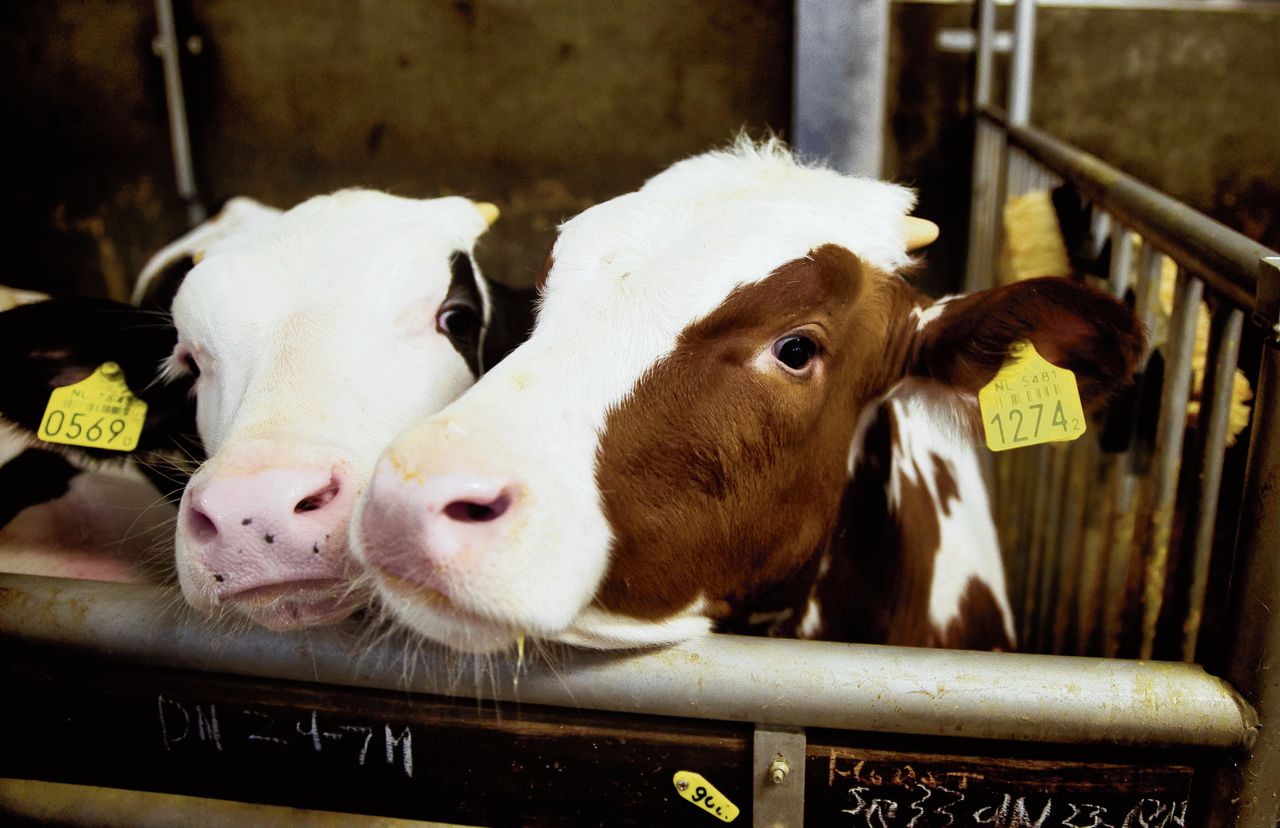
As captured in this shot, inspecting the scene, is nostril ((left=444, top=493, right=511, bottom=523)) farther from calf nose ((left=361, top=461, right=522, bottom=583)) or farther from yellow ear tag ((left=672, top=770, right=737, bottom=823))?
yellow ear tag ((left=672, top=770, right=737, bottom=823))

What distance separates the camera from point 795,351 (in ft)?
4.54

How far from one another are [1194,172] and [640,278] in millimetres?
4372

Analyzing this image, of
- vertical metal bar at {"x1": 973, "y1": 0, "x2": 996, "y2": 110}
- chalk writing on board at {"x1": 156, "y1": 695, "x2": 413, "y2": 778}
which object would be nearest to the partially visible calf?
chalk writing on board at {"x1": 156, "y1": 695, "x2": 413, "y2": 778}

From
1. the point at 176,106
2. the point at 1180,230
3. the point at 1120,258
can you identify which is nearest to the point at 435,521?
the point at 1180,230

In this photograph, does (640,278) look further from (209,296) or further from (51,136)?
(51,136)

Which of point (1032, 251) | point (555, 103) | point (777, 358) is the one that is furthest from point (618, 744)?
point (555, 103)

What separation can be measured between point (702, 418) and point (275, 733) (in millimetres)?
755

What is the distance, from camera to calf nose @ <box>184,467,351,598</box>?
49.3 inches

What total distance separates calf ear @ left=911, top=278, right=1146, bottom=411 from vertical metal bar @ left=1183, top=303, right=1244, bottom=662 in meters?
0.10

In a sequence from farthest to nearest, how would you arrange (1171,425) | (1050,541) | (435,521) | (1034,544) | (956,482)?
1. (1034,544)
2. (1050,541)
3. (956,482)
4. (1171,425)
5. (435,521)

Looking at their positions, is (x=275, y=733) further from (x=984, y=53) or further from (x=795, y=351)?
(x=984, y=53)

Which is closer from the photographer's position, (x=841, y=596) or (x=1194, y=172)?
(x=841, y=596)

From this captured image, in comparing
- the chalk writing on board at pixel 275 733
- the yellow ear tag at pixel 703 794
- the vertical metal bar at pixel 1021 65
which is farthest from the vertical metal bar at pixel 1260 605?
the vertical metal bar at pixel 1021 65

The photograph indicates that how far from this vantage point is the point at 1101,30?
4.41m
